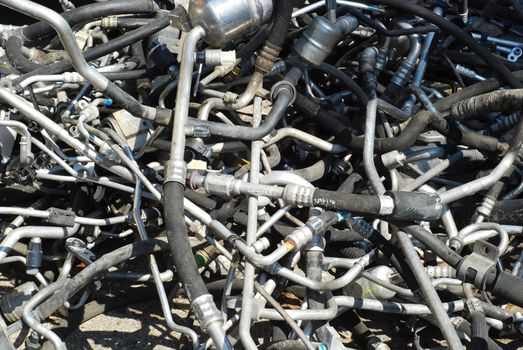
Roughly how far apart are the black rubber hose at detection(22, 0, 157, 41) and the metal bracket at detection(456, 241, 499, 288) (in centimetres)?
97

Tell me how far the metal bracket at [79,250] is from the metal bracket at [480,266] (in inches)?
29.8

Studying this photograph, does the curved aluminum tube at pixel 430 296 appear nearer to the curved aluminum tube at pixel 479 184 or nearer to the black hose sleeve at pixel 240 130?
the curved aluminum tube at pixel 479 184

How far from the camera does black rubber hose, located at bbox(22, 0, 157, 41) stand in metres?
1.41

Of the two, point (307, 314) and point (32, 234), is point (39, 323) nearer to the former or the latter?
point (32, 234)

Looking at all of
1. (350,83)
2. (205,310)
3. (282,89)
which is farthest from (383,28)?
(205,310)

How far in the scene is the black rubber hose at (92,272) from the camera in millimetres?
1142

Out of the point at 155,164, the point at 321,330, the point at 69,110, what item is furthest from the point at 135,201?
the point at 321,330

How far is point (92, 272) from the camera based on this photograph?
1.19 metres

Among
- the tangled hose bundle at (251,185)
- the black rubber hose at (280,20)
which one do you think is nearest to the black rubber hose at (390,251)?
the tangled hose bundle at (251,185)

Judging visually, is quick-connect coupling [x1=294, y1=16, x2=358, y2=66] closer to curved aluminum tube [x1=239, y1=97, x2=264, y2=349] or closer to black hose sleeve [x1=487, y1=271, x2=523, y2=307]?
curved aluminum tube [x1=239, y1=97, x2=264, y2=349]

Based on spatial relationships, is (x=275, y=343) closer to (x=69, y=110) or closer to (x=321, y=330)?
(x=321, y=330)

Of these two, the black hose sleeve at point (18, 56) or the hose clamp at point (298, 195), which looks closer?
the hose clamp at point (298, 195)

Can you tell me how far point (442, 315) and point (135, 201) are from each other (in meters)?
0.65

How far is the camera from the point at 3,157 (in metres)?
1.38
